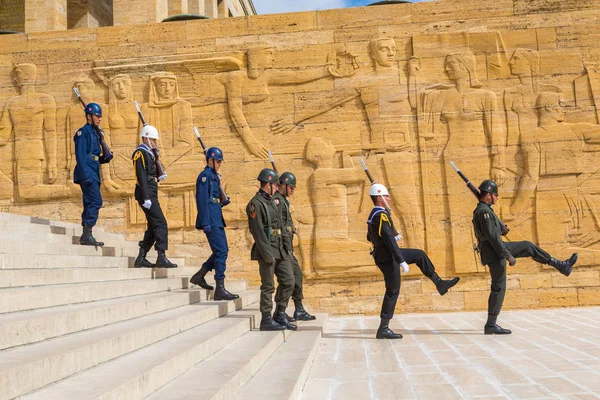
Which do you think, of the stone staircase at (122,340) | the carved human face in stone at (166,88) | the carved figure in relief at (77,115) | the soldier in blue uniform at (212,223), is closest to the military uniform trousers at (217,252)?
the soldier in blue uniform at (212,223)

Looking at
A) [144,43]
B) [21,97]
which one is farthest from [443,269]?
[21,97]

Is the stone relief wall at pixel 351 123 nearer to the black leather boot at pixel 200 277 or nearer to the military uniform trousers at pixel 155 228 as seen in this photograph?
the military uniform trousers at pixel 155 228

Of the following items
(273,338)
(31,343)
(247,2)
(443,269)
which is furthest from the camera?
(247,2)

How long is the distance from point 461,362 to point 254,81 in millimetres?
6558

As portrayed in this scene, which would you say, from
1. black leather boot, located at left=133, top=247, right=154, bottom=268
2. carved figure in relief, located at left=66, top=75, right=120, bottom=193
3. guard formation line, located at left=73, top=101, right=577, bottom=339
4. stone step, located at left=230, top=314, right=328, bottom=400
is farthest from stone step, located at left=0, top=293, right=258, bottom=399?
carved figure in relief, located at left=66, top=75, right=120, bottom=193

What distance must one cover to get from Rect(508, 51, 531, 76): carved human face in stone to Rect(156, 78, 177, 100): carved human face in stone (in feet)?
19.5

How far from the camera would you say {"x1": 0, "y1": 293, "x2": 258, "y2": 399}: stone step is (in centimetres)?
267

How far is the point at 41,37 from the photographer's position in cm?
1098

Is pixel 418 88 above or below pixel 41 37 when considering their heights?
below

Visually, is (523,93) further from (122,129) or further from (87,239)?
(87,239)

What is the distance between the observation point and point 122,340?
3.83 m

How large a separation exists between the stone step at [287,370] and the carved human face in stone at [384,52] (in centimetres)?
537

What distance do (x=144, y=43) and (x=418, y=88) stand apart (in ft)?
16.5

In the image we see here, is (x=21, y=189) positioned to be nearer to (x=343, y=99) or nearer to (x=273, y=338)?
(x=343, y=99)
